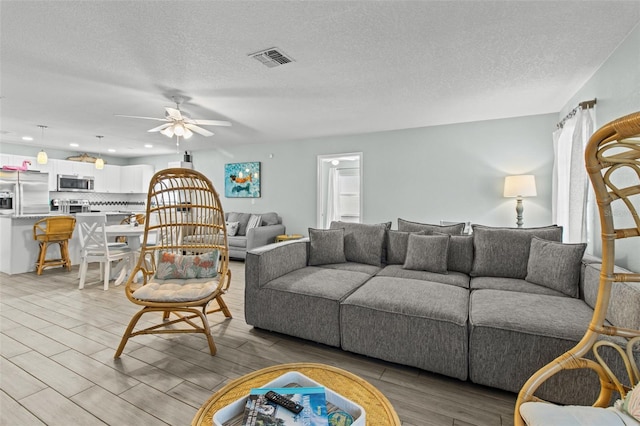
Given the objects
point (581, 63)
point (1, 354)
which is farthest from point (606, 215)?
point (1, 354)

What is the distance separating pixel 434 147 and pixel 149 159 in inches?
299

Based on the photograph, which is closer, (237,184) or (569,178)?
(569,178)

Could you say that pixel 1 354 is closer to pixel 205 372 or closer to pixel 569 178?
pixel 205 372

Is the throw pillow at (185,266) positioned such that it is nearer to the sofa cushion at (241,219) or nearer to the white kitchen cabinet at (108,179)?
the sofa cushion at (241,219)

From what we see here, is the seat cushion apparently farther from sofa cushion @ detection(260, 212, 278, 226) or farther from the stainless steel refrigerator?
the stainless steel refrigerator

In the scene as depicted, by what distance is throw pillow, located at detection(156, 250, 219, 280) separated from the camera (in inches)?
94.3

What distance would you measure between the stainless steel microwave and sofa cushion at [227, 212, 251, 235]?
13.1 ft

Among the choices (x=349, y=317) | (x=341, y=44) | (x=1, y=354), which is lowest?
(x=1, y=354)

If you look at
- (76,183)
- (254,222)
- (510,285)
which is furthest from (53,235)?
(510,285)

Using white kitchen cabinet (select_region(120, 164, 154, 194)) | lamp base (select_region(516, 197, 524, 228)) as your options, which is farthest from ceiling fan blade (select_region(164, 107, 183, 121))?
white kitchen cabinet (select_region(120, 164, 154, 194))

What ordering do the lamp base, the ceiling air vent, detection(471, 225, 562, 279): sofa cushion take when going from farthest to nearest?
1. the lamp base
2. detection(471, 225, 562, 279): sofa cushion
3. the ceiling air vent

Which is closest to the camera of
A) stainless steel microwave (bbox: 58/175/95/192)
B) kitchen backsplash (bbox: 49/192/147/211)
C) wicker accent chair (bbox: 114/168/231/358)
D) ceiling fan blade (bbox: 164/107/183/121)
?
wicker accent chair (bbox: 114/168/231/358)

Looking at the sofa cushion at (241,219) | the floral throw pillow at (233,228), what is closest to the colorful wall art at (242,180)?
the sofa cushion at (241,219)

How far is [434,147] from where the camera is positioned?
185 inches
